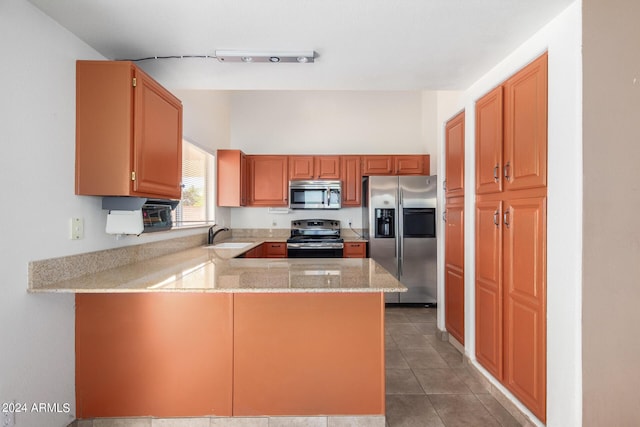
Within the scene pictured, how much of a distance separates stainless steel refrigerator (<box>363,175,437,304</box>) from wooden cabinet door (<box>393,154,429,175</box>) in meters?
0.49

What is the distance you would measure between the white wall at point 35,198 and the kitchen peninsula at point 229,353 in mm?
Answer: 163

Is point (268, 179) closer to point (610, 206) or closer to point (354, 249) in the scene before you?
point (354, 249)

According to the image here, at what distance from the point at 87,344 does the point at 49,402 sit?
0.94 ft

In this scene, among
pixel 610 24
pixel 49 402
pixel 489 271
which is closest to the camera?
pixel 610 24

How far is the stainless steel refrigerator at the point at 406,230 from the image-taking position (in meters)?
4.26

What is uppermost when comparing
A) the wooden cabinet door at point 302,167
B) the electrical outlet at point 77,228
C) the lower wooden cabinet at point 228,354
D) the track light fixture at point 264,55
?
the track light fixture at point 264,55

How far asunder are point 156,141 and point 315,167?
9.43ft

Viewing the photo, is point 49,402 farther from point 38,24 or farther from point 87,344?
point 38,24

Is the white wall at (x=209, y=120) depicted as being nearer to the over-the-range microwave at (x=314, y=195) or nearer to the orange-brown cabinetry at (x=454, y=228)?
the over-the-range microwave at (x=314, y=195)

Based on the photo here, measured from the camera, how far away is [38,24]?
5.13 ft

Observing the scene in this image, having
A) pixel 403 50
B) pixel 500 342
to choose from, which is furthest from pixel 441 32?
→ pixel 500 342

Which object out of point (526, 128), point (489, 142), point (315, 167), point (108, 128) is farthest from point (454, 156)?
point (108, 128)

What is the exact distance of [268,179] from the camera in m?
4.75

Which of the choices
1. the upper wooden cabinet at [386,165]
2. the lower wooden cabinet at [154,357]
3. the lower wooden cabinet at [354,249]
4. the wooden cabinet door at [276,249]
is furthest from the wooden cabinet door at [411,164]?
Result: the lower wooden cabinet at [154,357]
